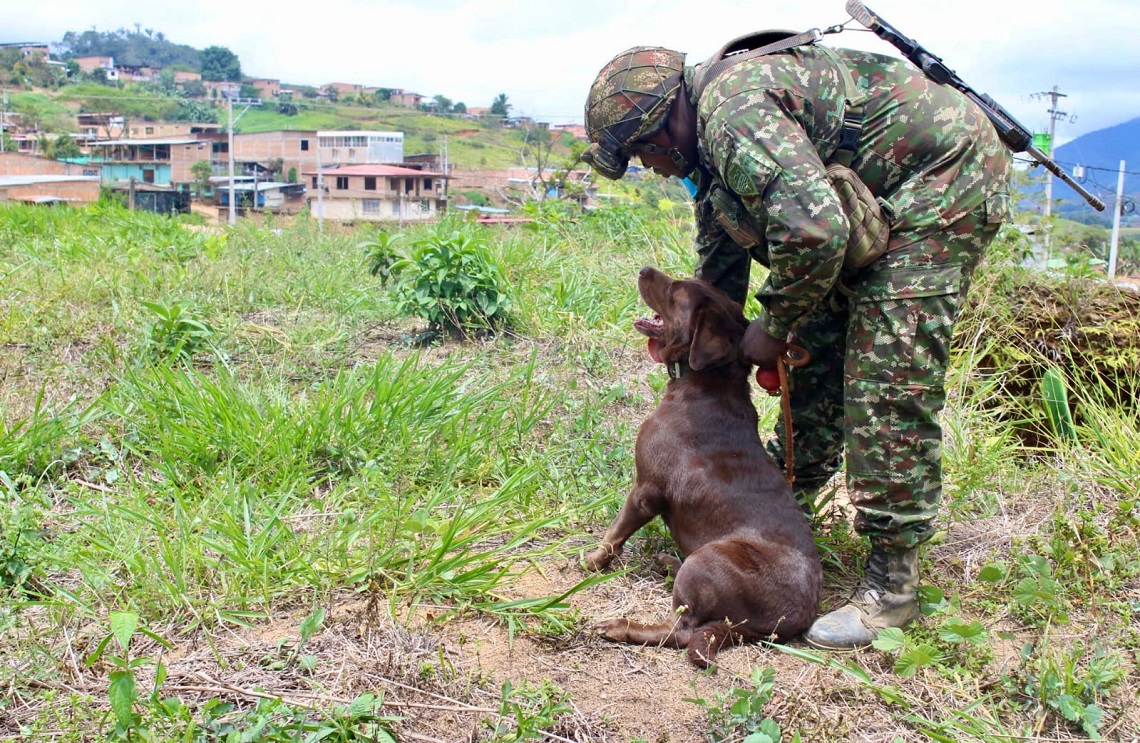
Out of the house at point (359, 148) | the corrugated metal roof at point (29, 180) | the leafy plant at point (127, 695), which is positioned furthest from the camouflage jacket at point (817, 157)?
the house at point (359, 148)

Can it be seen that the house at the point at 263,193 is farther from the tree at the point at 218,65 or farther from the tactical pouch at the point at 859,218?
the tree at the point at 218,65

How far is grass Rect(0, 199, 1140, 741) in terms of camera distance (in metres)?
2.49

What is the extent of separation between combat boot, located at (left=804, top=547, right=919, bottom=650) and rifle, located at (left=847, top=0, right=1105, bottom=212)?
4.94 feet

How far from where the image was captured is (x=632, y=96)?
3094mm

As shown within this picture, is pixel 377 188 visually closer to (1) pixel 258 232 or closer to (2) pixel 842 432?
(1) pixel 258 232

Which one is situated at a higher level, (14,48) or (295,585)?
(14,48)

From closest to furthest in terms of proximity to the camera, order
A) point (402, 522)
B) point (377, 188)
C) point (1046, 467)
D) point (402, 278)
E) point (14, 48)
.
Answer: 1. point (402, 522)
2. point (1046, 467)
3. point (402, 278)
4. point (377, 188)
5. point (14, 48)

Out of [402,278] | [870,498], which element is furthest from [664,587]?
[402,278]

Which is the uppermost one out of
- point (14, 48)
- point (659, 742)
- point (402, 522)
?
point (14, 48)

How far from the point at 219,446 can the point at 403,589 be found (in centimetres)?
130

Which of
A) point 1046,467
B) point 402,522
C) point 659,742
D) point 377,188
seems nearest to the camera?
point 659,742

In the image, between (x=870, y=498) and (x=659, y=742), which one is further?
(x=870, y=498)

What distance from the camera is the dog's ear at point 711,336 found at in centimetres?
316

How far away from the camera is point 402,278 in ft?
20.2
